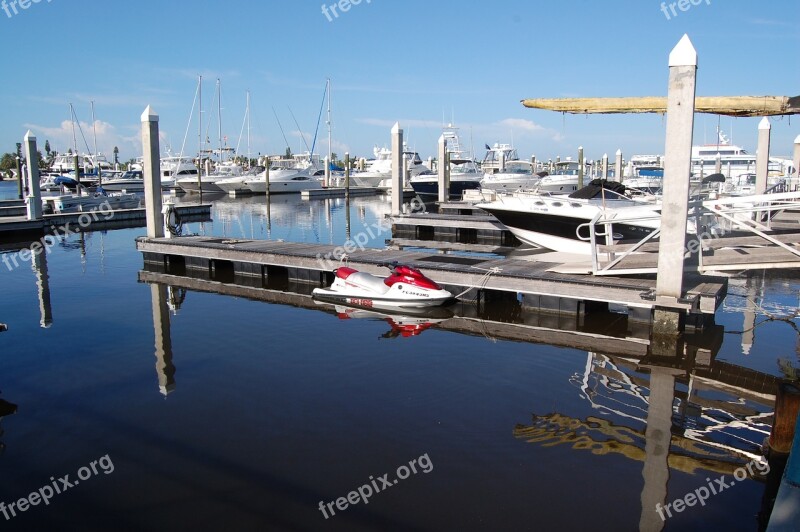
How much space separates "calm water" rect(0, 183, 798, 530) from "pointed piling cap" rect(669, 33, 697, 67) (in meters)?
4.17

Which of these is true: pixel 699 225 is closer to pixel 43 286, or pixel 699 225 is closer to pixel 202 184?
pixel 43 286

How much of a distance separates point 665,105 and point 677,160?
2257 millimetres

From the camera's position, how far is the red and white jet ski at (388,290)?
11648 mm

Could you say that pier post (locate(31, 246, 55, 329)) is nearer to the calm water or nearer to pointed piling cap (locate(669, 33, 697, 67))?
the calm water

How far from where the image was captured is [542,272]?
468 inches

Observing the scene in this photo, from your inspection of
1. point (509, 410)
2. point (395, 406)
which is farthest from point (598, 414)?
point (395, 406)

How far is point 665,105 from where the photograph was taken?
10.8 meters

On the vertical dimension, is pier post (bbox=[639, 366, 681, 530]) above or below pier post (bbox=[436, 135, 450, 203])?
below

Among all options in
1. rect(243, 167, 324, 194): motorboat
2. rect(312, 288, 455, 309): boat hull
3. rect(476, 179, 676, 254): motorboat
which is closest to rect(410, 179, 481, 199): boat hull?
rect(243, 167, 324, 194): motorboat

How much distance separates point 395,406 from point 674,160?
5.27m

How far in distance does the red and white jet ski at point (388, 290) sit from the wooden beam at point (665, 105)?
3905mm

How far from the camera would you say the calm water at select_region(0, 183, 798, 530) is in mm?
5219

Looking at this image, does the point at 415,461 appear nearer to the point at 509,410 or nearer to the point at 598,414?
the point at 509,410

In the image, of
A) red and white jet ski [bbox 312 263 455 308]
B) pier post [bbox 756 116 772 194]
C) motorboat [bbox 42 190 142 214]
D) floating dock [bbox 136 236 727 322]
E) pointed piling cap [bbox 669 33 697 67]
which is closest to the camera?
pointed piling cap [bbox 669 33 697 67]
